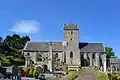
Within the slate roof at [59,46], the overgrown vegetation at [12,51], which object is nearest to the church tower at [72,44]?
the slate roof at [59,46]

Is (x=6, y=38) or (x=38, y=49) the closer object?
(x=38, y=49)

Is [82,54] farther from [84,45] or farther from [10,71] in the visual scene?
[10,71]

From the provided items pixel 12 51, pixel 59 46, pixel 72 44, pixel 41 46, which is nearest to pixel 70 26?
pixel 72 44

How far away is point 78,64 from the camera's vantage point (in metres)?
97.8

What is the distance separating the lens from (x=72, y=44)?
9988cm

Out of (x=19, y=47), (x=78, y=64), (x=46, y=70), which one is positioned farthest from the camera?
(x=19, y=47)

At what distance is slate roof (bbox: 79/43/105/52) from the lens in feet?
330

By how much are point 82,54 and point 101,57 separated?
5820 millimetres

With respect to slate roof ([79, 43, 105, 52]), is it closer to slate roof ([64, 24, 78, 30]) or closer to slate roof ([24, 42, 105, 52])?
slate roof ([24, 42, 105, 52])

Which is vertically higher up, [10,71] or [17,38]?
[17,38]

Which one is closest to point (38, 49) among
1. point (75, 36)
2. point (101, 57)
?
point (75, 36)

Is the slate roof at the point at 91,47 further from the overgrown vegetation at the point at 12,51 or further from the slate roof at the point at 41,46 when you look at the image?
the overgrown vegetation at the point at 12,51

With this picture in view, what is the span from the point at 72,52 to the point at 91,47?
21.5ft

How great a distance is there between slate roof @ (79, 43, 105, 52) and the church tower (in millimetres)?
2403
